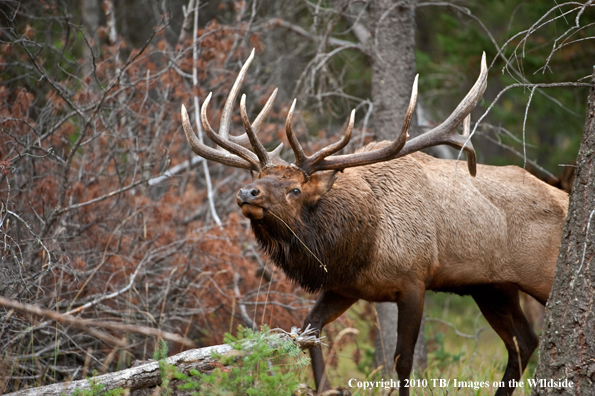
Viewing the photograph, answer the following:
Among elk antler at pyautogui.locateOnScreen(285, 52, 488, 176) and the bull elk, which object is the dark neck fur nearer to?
the bull elk

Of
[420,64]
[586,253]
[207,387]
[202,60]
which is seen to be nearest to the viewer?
[207,387]

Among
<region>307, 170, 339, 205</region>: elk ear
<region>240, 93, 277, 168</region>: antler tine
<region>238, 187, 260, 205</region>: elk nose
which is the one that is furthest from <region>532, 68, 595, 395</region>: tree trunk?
<region>240, 93, 277, 168</region>: antler tine

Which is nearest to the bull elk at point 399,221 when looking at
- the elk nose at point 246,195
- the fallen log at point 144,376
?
the elk nose at point 246,195

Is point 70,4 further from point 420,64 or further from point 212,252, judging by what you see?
point 420,64

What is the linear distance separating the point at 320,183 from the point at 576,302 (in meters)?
2.02

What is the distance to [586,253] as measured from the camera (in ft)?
10.5

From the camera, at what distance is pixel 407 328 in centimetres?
442

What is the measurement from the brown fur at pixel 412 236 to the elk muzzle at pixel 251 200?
0.02m

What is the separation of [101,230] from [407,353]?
137 inches

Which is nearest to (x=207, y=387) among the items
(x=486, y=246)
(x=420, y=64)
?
(x=486, y=246)

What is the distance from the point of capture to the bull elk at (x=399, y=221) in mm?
4340

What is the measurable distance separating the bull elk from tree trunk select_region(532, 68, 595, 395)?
1055mm

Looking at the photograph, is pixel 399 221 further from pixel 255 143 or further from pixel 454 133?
pixel 255 143

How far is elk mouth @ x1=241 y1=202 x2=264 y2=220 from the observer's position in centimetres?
400
